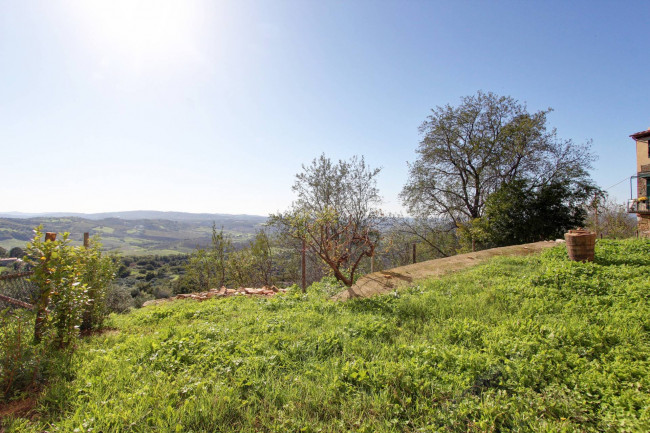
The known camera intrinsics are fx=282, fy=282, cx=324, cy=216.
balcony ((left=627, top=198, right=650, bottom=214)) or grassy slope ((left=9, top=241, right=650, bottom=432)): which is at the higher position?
balcony ((left=627, top=198, right=650, bottom=214))

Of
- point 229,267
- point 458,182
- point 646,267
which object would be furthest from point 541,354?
point 458,182

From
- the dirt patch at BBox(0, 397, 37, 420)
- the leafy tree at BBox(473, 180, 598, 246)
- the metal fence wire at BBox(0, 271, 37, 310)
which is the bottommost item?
the dirt patch at BBox(0, 397, 37, 420)

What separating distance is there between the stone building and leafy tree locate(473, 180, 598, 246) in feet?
18.6

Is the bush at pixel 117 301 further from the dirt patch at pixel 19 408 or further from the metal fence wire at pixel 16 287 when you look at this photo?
the dirt patch at pixel 19 408

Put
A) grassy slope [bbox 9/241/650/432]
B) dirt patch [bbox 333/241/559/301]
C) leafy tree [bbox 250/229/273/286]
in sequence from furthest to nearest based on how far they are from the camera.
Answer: leafy tree [bbox 250/229/273/286]
dirt patch [bbox 333/241/559/301]
grassy slope [bbox 9/241/650/432]

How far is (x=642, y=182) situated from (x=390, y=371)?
24.5 metres

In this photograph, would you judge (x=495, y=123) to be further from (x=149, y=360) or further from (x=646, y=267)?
(x=149, y=360)

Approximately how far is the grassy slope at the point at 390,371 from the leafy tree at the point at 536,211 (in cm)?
1004


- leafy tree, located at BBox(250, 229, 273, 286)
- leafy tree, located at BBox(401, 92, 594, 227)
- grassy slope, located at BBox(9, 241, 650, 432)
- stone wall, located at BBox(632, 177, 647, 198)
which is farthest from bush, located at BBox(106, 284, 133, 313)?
stone wall, located at BBox(632, 177, 647, 198)

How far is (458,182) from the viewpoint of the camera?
17.2 m

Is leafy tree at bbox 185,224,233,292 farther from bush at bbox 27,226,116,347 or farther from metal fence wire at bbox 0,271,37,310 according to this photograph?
bush at bbox 27,226,116,347

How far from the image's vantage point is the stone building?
16453 millimetres

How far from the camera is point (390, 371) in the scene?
2762mm

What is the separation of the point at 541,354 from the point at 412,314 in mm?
1859
